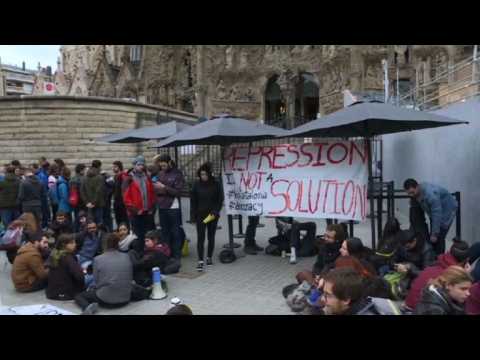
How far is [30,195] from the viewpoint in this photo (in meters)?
9.58

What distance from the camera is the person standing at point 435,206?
238 inches

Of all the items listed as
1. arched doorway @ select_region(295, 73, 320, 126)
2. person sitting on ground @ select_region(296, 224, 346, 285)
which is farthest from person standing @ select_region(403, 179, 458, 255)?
arched doorway @ select_region(295, 73, 320, 126)

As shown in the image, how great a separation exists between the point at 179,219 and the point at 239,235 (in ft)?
8.74

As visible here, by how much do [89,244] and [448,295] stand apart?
5.73 m

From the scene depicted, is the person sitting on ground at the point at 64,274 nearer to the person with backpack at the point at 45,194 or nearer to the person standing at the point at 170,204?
the person standing at the point at 170,204

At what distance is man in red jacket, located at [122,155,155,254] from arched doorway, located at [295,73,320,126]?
110 feet

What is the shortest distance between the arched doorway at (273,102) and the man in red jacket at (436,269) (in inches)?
1437

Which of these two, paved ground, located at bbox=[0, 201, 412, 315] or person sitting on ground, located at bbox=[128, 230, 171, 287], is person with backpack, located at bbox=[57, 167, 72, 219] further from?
person sitting on ground, located at bbox=[128, 230, 171, 287]

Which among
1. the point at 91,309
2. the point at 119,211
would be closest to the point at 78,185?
the point at 119,211

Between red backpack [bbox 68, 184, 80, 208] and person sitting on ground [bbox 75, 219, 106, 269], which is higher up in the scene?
red backpack [bbox 68, 184, 80, 208]

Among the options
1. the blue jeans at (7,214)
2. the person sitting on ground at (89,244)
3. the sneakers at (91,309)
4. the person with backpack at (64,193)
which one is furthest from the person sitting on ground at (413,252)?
the blue jeans at (7,214)

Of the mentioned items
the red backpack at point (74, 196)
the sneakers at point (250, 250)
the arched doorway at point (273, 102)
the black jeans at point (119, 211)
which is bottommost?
the sneakers at point (250, 250)

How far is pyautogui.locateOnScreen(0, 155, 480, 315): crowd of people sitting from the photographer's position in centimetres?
343
